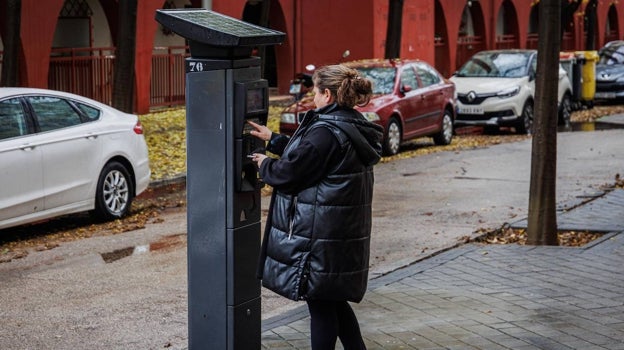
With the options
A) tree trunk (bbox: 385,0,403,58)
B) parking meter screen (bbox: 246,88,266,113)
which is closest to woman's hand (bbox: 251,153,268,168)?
parking meter screen (bbox: 246,88,266,113)

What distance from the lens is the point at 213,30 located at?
5645 millimetres

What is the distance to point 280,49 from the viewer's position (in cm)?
2972

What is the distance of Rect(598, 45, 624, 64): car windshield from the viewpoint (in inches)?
1214

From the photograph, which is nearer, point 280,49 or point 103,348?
point 103,348

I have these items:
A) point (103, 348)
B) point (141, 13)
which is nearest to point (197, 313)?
point (103, 348)

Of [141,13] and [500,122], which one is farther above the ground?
[141,13]

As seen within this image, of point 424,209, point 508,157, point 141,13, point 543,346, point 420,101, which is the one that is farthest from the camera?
point 141,13

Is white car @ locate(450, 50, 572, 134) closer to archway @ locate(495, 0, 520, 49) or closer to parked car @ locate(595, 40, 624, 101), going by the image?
parked car @ locate(595, 40, 624, 101)

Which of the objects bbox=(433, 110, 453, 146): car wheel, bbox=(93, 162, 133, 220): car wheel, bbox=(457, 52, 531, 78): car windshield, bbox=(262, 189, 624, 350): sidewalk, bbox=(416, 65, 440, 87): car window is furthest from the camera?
bbox=(457, 52, 531, 78): car windshield

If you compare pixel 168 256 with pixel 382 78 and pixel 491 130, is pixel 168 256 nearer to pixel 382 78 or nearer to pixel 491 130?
pixel 382 78

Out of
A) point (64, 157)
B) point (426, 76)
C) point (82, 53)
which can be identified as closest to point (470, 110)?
point (426, 76)

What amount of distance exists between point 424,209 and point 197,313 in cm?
702

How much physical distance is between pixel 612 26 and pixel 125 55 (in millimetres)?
38525

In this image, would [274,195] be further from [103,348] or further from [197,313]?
[103,348]
